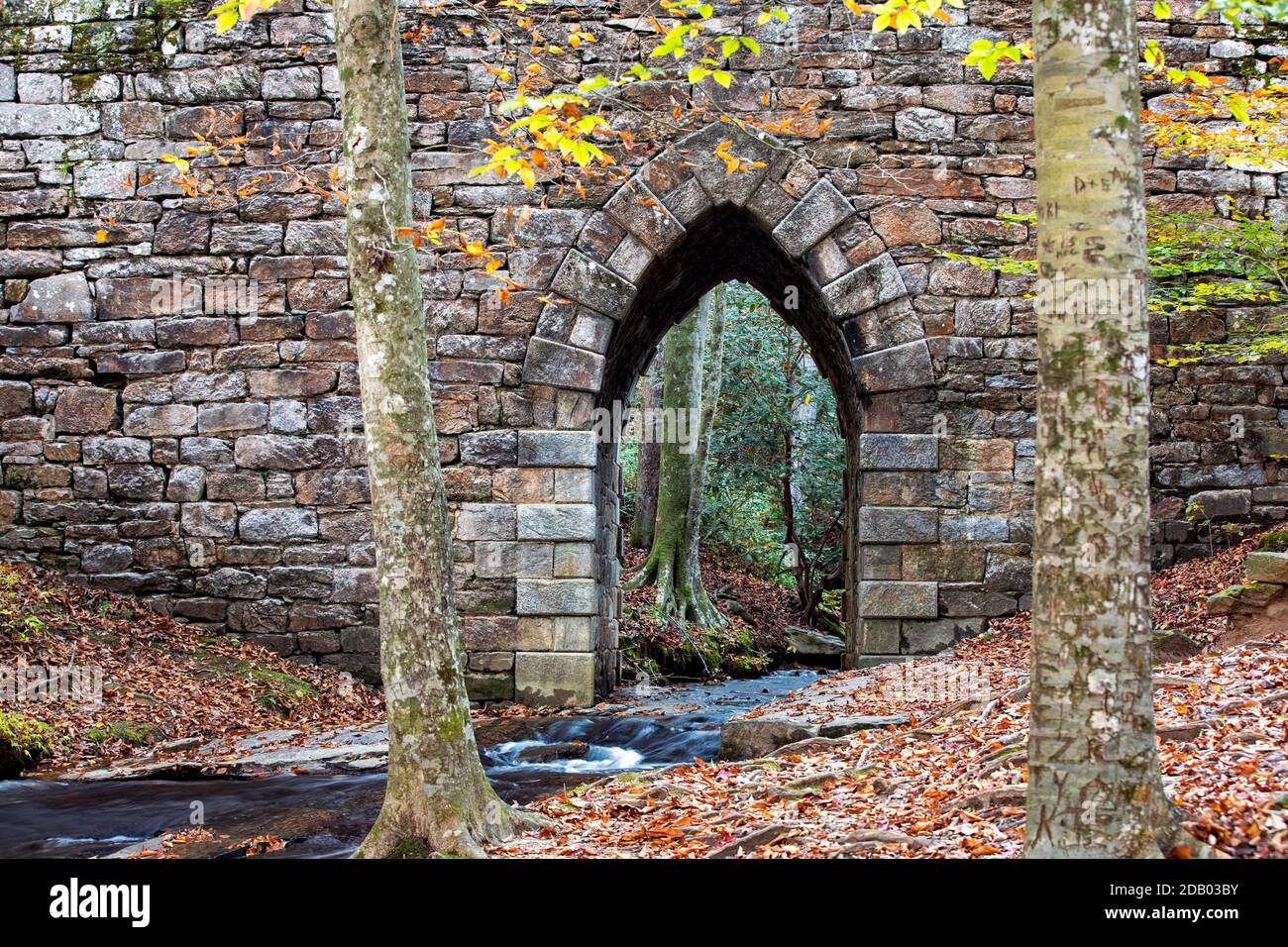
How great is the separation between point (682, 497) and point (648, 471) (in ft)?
6.36

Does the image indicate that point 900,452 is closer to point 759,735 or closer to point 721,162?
point 721,162

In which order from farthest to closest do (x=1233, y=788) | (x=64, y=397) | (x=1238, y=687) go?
1. (x=64, y=397)
2. (x=1238, y=687)
3. (x=1233, y=788)

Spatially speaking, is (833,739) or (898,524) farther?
(898,524)

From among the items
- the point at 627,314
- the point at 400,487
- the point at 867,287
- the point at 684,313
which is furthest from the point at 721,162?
the point at 400,487

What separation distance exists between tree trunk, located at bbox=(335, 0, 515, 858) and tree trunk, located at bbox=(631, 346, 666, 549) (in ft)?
33.4

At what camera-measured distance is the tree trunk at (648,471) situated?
595 inches

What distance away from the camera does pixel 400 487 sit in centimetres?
443

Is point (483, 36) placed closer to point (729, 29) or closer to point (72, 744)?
point (729, 29)

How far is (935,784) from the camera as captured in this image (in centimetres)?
443

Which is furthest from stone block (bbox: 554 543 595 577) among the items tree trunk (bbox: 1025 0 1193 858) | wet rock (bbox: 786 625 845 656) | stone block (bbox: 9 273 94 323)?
wet rock (bbox: 786 625 845 656)

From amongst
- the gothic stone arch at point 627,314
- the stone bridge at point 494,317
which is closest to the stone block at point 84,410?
the stone bridge at point 494,317

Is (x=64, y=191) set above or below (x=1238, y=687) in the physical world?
above

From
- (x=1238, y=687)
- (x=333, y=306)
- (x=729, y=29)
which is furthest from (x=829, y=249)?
(x=1238, y=687)
